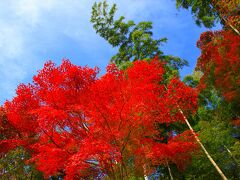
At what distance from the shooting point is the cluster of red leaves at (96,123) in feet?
45.1

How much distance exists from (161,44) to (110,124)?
9.58m

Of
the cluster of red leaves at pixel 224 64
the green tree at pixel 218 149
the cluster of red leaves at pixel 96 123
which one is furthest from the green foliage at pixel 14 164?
the cluster of red leaves at pixel 224 64

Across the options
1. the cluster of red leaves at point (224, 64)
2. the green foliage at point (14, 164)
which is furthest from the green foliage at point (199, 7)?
the green foliage at point (14, 164)

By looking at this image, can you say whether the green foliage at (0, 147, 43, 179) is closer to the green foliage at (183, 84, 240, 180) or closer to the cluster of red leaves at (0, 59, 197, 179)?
the cluster of red leaves at (0, 59, 197, 179)

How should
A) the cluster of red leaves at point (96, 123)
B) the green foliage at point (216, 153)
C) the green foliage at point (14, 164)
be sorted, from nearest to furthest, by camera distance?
the cluster of red leaves at point (96, 123) < the green foliage at point (14, 164) < the green foliage at point (216, 153)

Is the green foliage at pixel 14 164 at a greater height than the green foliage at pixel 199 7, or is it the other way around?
the green foliage at pixel 199 7

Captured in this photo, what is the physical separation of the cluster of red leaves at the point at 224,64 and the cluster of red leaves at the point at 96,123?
4.63m

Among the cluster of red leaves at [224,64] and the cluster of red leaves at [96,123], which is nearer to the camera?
the cluster of red leaves at [96,123]

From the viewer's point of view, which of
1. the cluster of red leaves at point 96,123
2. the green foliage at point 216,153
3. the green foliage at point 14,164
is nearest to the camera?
the cluster of red leaves at point 96,123

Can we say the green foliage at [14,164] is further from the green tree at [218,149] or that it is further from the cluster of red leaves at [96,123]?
the green tree at [218,149]

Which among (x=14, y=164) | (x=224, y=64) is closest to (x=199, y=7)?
(x=224, y=64)

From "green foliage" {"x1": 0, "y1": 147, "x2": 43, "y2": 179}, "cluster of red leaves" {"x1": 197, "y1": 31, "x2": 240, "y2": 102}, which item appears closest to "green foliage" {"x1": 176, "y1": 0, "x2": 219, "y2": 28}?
"cluster of red leaves" {"x1": 197, "y1": 31, "x2": 240, "y2": 102}

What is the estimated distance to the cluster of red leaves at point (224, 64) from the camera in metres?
18.5

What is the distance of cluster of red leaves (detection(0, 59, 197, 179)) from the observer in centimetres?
A: 1376
